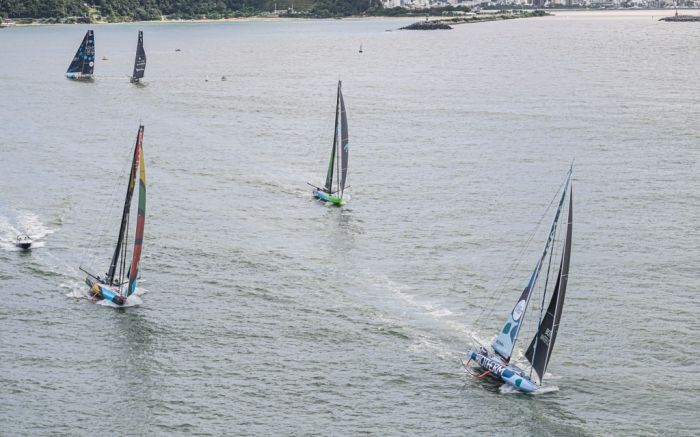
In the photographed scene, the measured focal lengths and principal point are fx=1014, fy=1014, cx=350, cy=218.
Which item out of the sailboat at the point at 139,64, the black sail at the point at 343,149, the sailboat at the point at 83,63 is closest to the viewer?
the black sail at the point at 343,149

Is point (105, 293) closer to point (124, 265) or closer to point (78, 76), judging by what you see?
point (124, 265)

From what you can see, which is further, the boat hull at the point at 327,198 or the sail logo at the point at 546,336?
the boat hull at the point at 327,198

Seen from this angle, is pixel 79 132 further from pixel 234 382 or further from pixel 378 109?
pixel 234 382

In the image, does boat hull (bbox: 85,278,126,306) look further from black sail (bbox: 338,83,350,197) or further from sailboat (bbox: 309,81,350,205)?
black sail (bbox: 338,83,350,197)

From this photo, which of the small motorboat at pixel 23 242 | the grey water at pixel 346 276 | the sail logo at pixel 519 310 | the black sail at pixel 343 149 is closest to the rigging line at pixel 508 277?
the grey water at pixel 346 276

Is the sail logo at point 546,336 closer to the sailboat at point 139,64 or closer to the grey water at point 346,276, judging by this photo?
the grey water at point 346,276

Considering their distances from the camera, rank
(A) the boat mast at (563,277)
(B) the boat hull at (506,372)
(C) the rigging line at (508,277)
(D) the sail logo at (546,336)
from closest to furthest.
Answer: (A) the boat mast at (563,277), (D) the sail logo at (546,336), (B) the boat hull at (506,372), (C) the rigging line at (508,277)

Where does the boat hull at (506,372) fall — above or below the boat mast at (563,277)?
below

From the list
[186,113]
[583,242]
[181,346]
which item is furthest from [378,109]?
[181,346]
